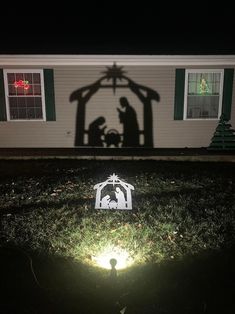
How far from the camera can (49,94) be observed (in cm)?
1080

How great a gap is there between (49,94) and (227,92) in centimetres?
505

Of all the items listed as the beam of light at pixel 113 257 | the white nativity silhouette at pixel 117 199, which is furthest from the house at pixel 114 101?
the beam of light at pixel 113 257

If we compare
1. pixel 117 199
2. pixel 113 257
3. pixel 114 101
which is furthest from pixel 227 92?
pixel 113 257

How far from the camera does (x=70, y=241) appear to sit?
536cm

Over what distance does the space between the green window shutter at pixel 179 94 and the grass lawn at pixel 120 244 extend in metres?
3.12

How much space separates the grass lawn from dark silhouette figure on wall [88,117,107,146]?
9.98ft

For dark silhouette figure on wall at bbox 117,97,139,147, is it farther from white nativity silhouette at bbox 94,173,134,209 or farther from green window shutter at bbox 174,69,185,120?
white nativity silhouette at bbox 94,173,134,209

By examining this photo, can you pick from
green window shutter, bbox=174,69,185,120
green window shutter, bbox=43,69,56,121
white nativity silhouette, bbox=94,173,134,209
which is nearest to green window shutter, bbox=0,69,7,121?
green window shutter, bbox=43,69,56,121

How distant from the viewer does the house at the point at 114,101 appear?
10.7 m

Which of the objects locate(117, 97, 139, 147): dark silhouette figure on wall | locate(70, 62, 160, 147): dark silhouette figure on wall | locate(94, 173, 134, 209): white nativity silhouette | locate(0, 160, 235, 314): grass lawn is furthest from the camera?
locate(117, 97, 139, 147): dark silhouette figure on wall
